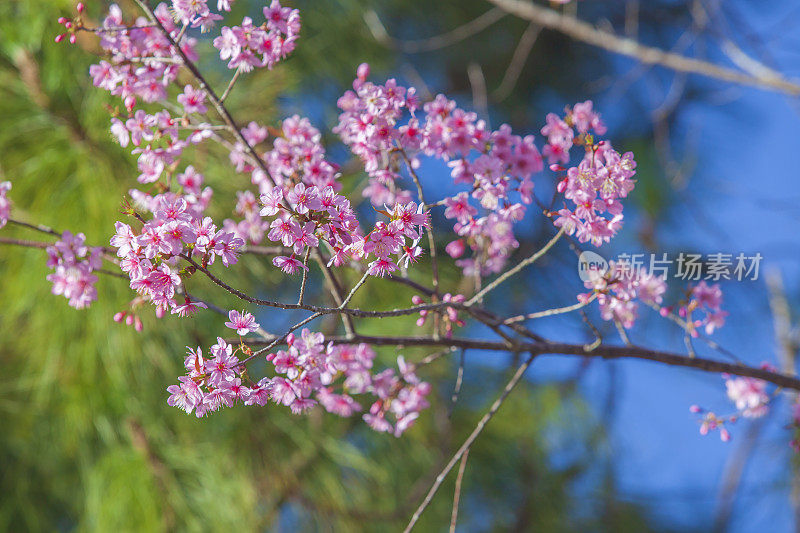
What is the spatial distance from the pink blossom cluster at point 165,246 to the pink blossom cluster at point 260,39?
0.90 feet

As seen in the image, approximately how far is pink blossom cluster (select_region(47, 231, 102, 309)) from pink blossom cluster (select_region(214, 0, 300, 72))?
0.85 ft

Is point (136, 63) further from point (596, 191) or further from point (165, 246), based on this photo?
point (596, 191)

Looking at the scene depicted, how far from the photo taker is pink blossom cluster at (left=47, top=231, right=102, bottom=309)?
770 millimetres

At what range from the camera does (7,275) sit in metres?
1.66

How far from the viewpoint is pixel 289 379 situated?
0.72m

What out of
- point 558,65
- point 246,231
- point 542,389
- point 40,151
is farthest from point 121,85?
point 558,65

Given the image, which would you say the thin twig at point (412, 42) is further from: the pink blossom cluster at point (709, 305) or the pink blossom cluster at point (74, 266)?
the pink blossom cluster at point (74, 266)

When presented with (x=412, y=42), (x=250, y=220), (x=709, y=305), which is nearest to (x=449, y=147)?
(x=250, y=220)

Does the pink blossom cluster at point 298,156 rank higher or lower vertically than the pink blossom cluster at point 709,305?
lower

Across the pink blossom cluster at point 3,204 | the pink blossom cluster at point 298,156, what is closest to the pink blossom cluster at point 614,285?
the pink blossom cluster at point 298,156

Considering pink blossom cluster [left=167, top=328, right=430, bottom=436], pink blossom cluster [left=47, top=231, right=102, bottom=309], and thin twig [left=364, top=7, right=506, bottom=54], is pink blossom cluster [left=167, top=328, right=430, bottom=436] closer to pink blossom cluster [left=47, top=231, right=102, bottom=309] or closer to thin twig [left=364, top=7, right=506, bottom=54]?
pink blossom cluster [left=47, top=231, right=102, bottom=309]

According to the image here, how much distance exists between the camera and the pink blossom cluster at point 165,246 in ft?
1.87

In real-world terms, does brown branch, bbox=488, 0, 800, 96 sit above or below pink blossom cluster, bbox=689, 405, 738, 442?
above

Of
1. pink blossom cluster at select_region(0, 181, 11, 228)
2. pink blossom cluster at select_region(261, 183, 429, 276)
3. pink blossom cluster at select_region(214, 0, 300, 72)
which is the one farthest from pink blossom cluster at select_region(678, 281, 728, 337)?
pink blossom cluster at select_region(0, 181, 11, 228)
